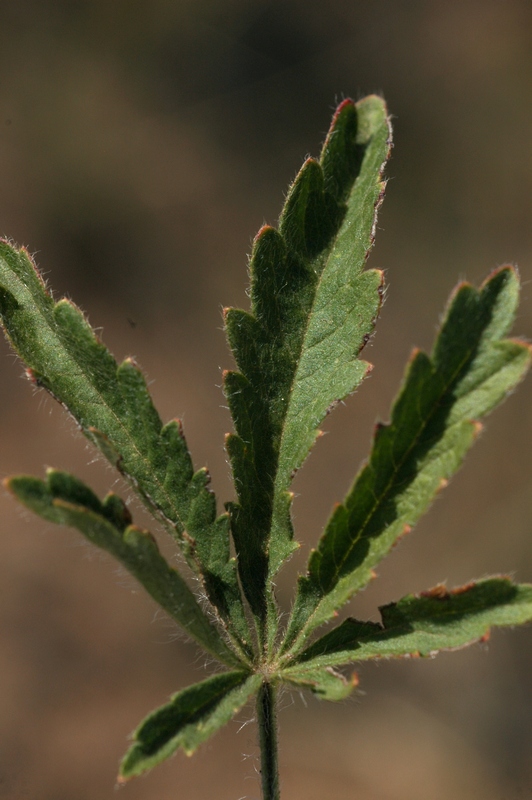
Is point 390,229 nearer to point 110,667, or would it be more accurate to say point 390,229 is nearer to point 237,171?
point 237,171

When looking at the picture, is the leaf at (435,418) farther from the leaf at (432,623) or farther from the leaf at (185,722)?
the leaf at (185,722)

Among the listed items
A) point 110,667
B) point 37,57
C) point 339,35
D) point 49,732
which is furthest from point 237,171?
point 49,732

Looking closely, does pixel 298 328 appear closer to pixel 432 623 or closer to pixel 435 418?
pixel 435 418

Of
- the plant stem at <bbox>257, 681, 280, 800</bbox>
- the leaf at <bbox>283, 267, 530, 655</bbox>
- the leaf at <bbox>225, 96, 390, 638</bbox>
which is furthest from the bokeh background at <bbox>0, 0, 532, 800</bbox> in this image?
the leaf at <bbox>283, 267, 530, 655</bbox>

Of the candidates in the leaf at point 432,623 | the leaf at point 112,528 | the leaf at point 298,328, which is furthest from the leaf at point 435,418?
the leaf at point 112,528

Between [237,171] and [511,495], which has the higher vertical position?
[237,171]

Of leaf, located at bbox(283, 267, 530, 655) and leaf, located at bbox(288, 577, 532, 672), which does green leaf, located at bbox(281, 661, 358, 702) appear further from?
leaf, located at bbox(283, 267, 530, 655)
